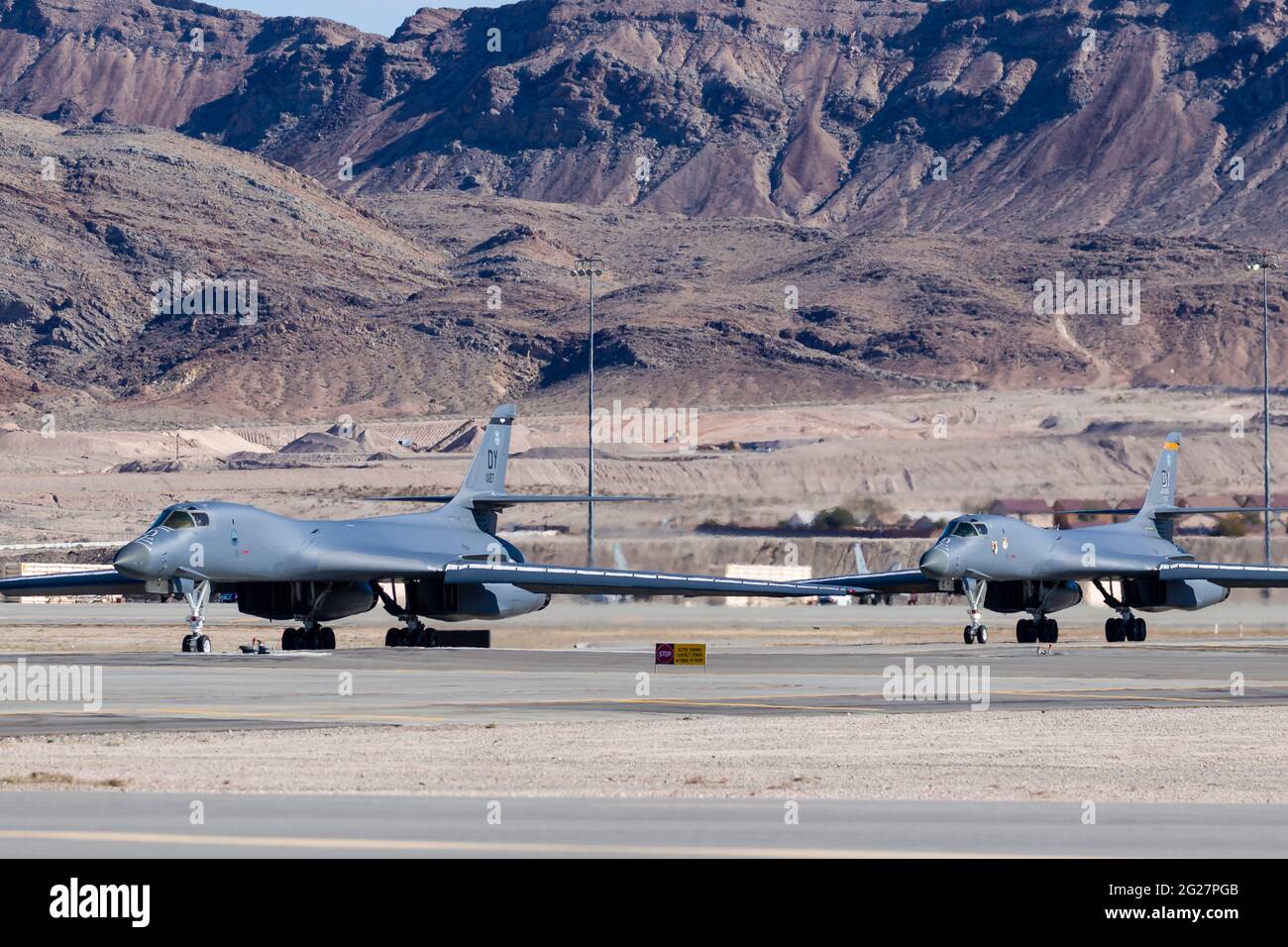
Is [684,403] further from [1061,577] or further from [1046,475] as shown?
[1061,577]

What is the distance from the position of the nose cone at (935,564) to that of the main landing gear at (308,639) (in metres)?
14.1

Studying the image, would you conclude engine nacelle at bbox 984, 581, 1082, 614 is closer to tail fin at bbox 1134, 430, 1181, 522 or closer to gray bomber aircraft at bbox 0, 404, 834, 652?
tail fin at bbox 1134, 430, 1181, 522

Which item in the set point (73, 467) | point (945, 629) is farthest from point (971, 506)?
point (73, 467)

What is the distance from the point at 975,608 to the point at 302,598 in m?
16.0

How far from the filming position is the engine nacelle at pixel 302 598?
46406 millimetres

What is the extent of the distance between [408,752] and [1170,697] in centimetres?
1465

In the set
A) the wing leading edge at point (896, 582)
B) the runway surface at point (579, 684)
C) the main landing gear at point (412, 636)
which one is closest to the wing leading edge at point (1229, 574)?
the runway surface at point (579, 684)

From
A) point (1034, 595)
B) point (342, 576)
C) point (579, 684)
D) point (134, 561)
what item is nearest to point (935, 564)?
point (1034, 595)

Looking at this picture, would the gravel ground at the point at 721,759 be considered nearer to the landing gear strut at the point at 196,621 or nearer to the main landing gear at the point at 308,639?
the landing gear strut at the point at 196,621

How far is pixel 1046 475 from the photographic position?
11631 centimetres

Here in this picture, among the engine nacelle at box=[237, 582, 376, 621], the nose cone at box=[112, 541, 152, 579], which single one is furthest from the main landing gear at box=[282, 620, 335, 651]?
the nose cone at box=[112, 541, 152, 579]

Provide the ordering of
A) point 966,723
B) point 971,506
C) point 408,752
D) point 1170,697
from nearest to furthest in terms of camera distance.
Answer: point 408,752 → point 966,723 → point 1170,697 → point 971,506

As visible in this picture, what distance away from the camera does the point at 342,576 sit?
45.7 m

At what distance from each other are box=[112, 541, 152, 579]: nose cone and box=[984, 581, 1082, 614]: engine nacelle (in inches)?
863
